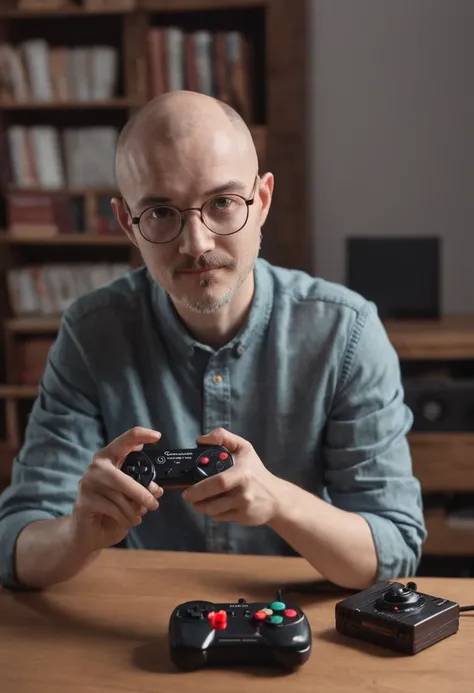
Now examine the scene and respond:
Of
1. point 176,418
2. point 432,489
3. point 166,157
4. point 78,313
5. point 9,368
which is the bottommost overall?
point 432,489

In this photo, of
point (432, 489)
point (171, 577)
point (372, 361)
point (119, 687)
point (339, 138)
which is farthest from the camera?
point (339, 138)

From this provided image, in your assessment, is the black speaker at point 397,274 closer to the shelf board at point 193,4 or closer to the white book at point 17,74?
the shelf board at point 193,4

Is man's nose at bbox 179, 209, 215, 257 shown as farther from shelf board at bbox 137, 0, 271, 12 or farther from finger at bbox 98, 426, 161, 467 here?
shelf board at bbox 137, 0, 271, 12

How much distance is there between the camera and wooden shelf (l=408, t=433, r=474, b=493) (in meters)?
2.38

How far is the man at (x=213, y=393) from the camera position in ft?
3.59

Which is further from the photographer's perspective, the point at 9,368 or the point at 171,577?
the point at 9,368

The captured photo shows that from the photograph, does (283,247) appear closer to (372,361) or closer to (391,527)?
(372,361)

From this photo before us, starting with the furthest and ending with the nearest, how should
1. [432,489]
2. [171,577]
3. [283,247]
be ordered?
[283,247] → [432,489] → [171,577]

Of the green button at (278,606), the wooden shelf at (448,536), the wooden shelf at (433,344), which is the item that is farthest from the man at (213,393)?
the wooden shelf at (448,536)

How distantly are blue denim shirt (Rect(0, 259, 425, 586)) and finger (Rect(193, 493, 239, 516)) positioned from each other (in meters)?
0.29

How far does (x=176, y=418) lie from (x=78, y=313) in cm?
23

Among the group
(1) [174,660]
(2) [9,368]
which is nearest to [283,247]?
(2) [9,368]

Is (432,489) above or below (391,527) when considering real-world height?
below

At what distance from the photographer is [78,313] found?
4.51 ft
